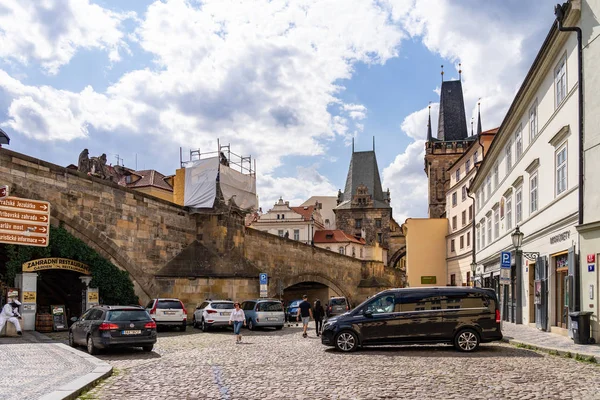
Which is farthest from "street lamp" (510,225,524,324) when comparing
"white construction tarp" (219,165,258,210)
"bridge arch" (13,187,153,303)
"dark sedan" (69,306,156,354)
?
"white construction tarp" (219,165,258,210)

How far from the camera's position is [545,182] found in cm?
2241

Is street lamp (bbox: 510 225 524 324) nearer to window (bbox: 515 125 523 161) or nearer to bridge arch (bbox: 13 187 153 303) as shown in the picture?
window (bbox: 515 125 523 161)

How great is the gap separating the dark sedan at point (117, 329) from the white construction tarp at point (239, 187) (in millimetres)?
19299

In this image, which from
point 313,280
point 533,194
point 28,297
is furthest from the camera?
point 313,280

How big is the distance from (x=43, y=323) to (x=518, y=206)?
1952cm

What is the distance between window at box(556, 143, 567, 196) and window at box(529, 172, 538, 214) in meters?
3.14

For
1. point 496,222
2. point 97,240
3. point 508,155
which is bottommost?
point 97,240

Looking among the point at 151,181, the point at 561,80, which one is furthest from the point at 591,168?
the point at 151,181

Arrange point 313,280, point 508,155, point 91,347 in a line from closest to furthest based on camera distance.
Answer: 1. point 91,347
2. point 508,155
3. point 313,280

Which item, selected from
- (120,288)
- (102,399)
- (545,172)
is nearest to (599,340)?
(545,172)

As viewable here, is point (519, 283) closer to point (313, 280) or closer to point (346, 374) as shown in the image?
point (346, 374)

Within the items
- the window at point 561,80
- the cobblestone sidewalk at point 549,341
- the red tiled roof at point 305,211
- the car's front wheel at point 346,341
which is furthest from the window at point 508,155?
the red tiled roof at point 305,211

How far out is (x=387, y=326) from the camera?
16.5m

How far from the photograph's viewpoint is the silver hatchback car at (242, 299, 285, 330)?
2800 cm
